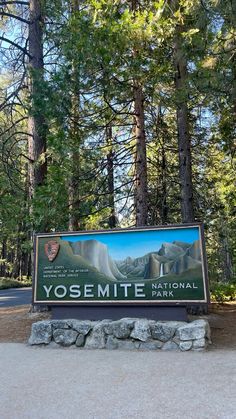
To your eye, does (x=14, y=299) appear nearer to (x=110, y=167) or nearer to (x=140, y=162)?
(x=110, y=167)

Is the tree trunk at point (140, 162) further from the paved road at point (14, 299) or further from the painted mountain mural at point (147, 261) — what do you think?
the paved road at point (14, 299)

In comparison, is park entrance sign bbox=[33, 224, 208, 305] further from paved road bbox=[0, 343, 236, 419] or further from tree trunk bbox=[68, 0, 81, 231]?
tree trunk bbox=[68, 0, 81, 231]

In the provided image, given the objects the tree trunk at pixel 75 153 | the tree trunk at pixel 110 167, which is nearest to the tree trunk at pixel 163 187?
the tree trunk at pixel 110 167

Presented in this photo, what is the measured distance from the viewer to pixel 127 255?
25.6 feet

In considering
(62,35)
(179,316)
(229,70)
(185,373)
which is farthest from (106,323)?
(62,35)

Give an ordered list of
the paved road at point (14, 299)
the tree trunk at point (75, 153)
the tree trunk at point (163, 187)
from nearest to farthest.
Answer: the tree trunk at point (75, 153) < the tree trunk at point (163, 187) < the paved road at point (14, 299)

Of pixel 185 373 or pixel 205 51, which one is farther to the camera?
pixel 205 51

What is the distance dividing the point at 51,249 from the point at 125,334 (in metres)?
2.44

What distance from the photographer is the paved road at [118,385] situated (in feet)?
12.9

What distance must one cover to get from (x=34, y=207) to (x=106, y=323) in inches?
125

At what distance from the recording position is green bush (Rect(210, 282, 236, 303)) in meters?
12.5

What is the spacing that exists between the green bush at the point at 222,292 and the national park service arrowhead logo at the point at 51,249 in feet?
19.9

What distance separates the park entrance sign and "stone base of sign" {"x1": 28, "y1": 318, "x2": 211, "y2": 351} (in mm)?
497

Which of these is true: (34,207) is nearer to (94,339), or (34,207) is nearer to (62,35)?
(94,339)
